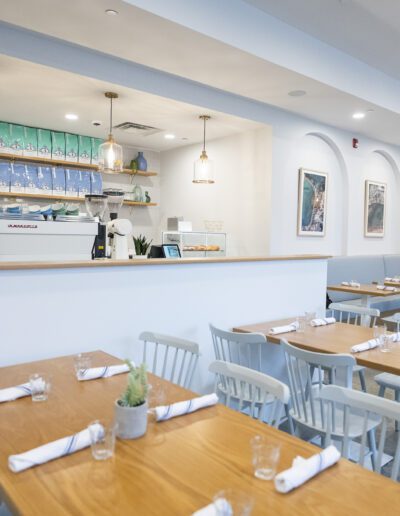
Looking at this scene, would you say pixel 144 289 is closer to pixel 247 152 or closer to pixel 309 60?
pixel 309 60

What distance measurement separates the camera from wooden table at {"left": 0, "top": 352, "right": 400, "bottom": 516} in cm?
93

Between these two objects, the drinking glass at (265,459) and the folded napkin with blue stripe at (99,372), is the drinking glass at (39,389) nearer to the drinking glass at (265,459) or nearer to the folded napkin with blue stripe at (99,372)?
the folded napkin with blue stripe at (99,372)

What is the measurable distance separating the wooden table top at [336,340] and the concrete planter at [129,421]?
4.24 ft

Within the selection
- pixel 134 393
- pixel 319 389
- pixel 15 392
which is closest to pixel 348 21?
pixel 319 389

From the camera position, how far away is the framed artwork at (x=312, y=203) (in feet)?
17.4

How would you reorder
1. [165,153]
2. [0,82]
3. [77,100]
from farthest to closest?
1. [165,153]
2. [77,100]
3. [0,82]

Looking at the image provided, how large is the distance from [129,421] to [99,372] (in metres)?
0.52

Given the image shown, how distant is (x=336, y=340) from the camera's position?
8.13ft

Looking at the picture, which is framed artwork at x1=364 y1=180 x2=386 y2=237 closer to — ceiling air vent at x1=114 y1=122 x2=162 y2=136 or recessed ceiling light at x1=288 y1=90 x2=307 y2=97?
recessed ceiling light at x1=288 y1=90 x2=307 y2=97

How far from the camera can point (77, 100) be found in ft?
13.6

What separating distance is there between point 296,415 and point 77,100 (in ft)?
11.4

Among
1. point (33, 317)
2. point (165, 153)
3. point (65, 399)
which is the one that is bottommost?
point (65, 399)

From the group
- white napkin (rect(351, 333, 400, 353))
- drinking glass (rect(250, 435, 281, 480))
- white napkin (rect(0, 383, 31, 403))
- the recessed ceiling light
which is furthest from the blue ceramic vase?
drinking glass (rect(250, 435, 281, 480))

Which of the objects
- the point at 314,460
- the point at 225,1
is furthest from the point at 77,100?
the point at 314,460
